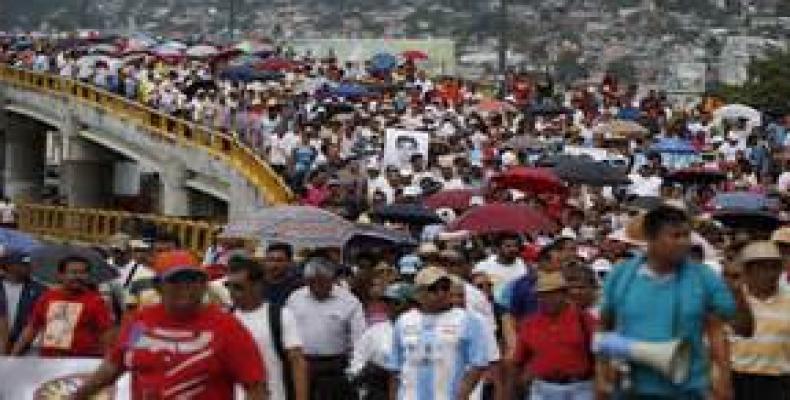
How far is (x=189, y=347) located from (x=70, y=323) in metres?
3.47

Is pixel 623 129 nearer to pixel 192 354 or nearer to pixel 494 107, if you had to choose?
pixel 494 107

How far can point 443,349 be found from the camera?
34.6 ft

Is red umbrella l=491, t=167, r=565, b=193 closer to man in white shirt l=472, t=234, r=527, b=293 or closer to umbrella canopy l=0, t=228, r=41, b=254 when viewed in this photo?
umbrella canopy l=0, t=228, r=41, b=254

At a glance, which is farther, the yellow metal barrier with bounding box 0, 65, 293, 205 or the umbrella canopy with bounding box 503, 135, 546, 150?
the yellow metal barrier with bounding box 0, 65, 293, 205

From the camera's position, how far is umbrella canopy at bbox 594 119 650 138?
2867 centimetres

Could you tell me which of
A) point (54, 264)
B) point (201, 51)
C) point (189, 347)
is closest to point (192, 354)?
point (189, 347)

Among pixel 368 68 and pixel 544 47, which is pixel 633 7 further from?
pixel 368 68

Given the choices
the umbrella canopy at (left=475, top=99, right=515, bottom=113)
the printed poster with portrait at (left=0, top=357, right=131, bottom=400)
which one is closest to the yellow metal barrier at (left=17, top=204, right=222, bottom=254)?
the umbrella canopy at (left=475, top=99, right=515, bottom=113)

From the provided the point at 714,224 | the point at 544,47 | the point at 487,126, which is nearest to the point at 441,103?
the point at 487,126

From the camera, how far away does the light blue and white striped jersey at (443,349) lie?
34.6 feet

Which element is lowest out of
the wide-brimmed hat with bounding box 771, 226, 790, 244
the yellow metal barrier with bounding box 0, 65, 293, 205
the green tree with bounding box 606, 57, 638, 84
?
the green tree with bounding box 606, 57, 638, 84

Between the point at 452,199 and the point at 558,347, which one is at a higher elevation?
the point at 558,347

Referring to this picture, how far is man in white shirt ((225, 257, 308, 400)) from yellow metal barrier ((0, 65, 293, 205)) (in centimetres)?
1629

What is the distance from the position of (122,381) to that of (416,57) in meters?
42.4
